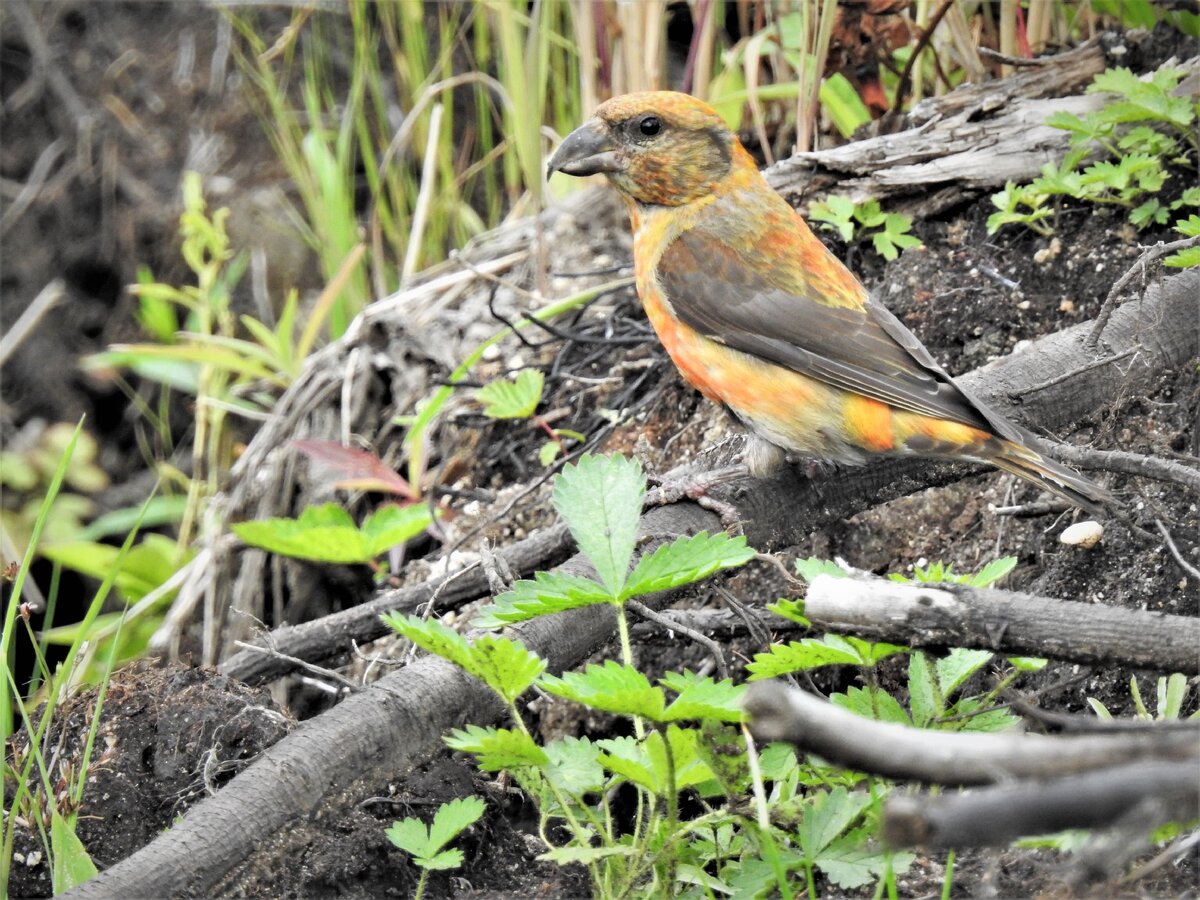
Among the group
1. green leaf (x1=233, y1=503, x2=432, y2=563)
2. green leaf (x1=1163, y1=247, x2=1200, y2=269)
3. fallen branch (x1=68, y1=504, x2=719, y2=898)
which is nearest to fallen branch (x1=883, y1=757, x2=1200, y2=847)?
fallen branch (x1=68, y1=504, x2=719, y2=898)

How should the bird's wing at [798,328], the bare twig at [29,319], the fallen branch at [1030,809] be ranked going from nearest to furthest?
the fallen branch at [1030,809] → the bird's wing at [798,328] → the bare twig at [29,319]

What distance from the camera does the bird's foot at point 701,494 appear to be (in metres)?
2.70

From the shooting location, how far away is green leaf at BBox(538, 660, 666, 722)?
1799 millimetres

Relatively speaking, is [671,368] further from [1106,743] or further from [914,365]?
[1106,743]

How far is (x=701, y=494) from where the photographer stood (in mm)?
2762

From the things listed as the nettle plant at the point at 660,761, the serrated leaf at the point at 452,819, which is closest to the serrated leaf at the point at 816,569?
the nettle plant at the point at 660,761

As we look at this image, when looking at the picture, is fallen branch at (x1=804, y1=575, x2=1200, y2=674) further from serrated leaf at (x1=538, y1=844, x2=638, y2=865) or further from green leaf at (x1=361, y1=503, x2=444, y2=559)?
green leaf at (x1=361, y1=503, x2=444, y2=559)

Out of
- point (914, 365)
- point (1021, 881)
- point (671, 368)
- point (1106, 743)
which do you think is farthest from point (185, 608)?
point (1106, 743)

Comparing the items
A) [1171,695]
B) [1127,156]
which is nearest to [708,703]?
[1171,695]

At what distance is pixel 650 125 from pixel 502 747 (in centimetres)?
219

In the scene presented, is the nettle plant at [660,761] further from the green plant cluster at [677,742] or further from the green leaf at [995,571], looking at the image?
the green leaf at [995,571]

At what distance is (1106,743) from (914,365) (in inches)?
73.9

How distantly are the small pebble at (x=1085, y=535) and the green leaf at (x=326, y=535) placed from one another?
5.43 feet

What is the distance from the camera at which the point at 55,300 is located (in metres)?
6.27
